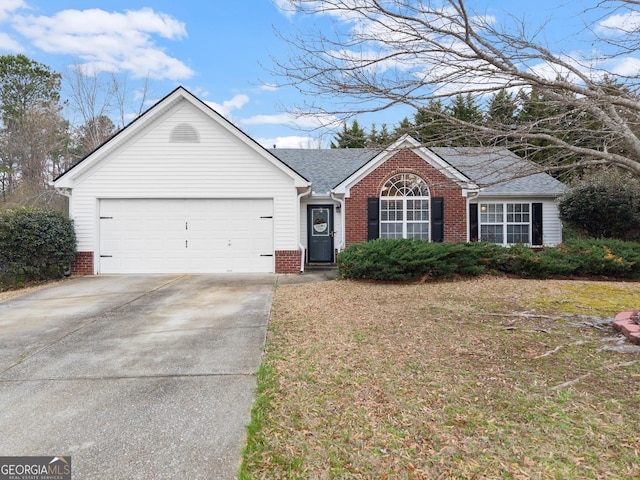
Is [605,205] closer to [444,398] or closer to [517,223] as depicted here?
[517,223]

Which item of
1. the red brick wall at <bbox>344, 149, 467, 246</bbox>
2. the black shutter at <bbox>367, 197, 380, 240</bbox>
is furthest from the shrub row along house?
the black shutter at <bbox>367, 197, 380, 240</bbox>

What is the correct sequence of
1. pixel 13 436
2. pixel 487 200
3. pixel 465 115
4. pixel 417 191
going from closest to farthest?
pixel 13 436 → pixel 465 115 → pixel 417 191 → pixel 487 200

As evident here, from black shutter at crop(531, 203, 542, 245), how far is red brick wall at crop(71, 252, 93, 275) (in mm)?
15111

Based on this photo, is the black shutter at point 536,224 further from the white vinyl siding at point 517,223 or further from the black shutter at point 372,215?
the black shutter at point 372,215

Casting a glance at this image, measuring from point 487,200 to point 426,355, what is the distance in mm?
10909

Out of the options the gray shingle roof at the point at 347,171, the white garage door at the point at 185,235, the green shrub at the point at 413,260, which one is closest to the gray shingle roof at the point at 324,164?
the gray shingle roof at the point at 347,171

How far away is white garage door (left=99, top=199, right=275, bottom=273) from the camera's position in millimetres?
11219

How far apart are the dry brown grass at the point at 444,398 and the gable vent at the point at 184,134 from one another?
23.8ft

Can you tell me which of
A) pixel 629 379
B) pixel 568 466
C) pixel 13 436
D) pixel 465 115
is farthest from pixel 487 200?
pixel 13 436

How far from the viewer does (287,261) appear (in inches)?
447

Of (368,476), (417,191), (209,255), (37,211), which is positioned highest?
(417,191)

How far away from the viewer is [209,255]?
447 inches

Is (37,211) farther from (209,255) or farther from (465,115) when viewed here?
(465,115)

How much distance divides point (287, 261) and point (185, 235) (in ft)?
10.6
